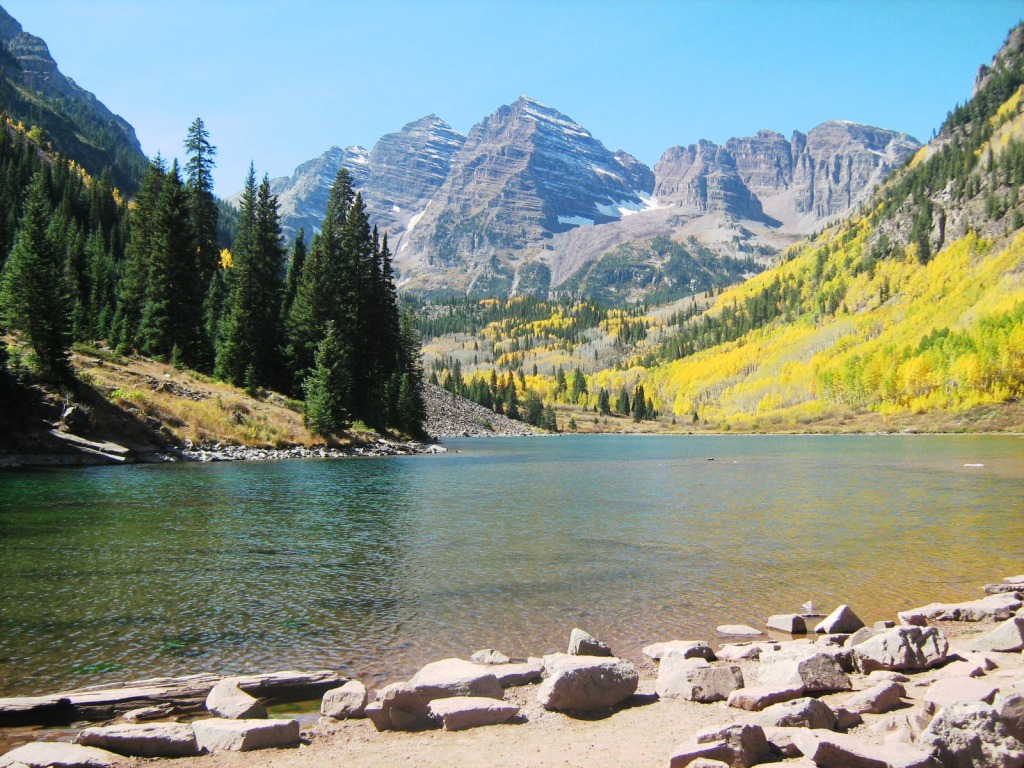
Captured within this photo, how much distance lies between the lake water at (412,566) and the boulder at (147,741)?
350cm

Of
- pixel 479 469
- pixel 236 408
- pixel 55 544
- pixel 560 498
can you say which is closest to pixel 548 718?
pixel 55 544

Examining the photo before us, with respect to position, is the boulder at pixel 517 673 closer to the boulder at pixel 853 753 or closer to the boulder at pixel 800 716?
the boulder at pixel 800 716

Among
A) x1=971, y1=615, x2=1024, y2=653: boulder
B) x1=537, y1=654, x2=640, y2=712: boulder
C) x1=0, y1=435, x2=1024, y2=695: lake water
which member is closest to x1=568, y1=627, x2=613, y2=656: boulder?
x1=0, y1=435, x2=1024, y2=695: lake water

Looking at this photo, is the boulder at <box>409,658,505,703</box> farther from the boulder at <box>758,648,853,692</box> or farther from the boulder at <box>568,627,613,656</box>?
the boulder at <box>758,648,853,692</box>

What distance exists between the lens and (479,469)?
63.5 metres

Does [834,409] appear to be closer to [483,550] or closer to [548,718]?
[483,550]

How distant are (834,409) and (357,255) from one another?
517 ft

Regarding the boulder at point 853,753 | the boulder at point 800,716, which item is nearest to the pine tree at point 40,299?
the boulder at point 800,716

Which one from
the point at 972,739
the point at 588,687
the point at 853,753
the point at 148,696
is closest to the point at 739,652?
the point at 588,687

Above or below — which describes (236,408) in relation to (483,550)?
above

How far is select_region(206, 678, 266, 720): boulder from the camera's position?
1027cm

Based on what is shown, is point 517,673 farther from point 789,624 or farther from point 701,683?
point 789,624

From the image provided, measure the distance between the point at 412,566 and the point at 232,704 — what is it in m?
11.7

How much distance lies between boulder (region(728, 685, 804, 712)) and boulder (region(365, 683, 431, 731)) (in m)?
4.96
